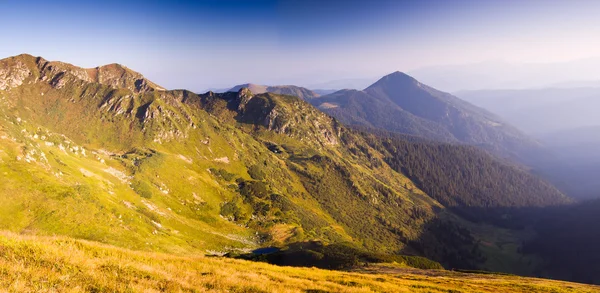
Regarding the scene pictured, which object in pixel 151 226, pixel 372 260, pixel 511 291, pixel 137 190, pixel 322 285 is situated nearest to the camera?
pixel 322 285

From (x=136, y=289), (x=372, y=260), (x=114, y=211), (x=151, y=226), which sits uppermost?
(x=136, y=289)

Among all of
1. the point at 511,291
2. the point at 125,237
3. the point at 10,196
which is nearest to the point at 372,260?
the point at 511,291

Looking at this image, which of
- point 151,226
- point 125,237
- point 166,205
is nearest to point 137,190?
point 166,205

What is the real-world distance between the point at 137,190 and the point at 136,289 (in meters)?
158

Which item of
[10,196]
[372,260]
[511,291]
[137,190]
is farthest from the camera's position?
[137,190]

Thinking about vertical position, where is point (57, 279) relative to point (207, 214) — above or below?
above

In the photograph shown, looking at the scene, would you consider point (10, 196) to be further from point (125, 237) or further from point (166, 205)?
point (166, 205)

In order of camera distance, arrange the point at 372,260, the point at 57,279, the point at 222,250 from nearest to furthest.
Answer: the point at 57,279 → the point at 372,260 → the point at 222,250

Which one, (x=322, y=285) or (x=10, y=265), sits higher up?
(x=10, y=265)

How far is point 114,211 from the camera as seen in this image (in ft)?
354

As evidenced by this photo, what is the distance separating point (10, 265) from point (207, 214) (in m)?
173

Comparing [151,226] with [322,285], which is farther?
[151,226]

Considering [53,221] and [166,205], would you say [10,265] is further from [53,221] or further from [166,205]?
[166,205]

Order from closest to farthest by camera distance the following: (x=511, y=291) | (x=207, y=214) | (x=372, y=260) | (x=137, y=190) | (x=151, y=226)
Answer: (x=511, y=291)
(x=372, y=260)
(x=151, y=226)
(x=137, y=190)
(x=207, y=214)
